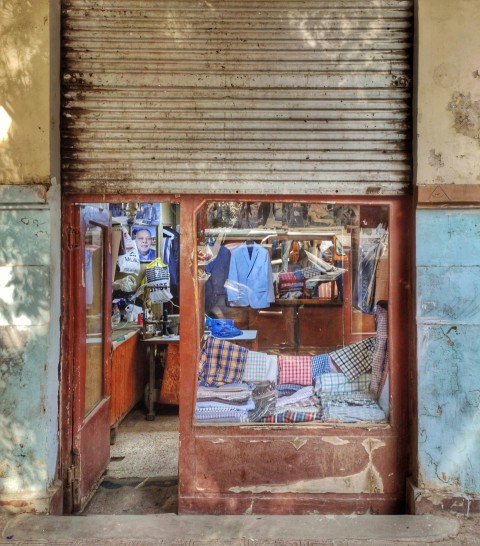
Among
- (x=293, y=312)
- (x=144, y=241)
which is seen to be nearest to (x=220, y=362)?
(x=293, y=312)

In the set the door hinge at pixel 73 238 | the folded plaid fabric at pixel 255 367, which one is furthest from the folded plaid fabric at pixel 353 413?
the door hinge at pixel 73 238

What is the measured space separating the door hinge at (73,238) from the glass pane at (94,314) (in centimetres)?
37

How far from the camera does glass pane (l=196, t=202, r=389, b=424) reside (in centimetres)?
438

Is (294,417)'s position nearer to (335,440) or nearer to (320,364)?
(335,440)

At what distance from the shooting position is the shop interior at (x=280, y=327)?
4.38 m

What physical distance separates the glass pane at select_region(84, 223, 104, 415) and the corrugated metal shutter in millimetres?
1087

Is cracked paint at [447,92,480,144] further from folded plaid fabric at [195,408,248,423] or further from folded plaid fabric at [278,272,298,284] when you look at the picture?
folded plaid fabric at [195,408,248,423]

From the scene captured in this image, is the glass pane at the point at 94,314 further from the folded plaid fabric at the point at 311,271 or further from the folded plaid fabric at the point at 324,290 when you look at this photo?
the folded plaid fabric at the point at 324,290

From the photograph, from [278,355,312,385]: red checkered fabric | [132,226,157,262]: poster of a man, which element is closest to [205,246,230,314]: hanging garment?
[278,355,312,385]: red checkered fabric

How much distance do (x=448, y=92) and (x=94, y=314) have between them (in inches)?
143

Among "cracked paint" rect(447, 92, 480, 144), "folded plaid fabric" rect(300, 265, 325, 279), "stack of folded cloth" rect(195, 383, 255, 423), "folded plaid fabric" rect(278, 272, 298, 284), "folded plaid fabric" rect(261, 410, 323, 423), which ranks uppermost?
"cracked paint" rect(447, 92, 480, 144)

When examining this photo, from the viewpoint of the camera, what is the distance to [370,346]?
4590mm

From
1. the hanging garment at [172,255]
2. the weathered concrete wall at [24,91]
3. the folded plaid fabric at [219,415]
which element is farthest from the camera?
the hanging garment at [172,255]

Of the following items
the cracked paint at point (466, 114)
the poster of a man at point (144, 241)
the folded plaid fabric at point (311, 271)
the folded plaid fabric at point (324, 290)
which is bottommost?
the folded plaid fabric at point (324, 290)
